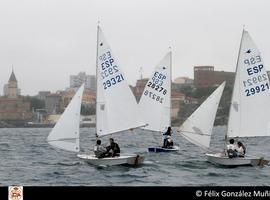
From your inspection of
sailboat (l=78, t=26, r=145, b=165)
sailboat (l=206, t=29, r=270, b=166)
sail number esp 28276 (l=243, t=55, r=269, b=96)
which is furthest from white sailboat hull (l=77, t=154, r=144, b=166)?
sail number esp 28276 (l=243, t=55, r=269, b=96)

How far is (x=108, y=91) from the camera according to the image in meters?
27.3

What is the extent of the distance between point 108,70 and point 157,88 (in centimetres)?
1040

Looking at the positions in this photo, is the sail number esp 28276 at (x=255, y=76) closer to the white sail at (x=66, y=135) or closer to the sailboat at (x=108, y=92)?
the sailboat at (x=108, y=92)

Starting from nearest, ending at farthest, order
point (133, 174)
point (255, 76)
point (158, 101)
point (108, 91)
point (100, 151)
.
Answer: point (133, 174) → point (100, 151) → point (255, 76) → point (108, 91) → point (158, 101)

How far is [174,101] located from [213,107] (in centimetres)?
12310

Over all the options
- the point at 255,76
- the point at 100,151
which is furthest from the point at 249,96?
the point at 100,151

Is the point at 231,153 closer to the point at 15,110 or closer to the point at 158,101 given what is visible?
the point at 158,101

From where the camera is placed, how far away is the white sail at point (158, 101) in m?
37.0

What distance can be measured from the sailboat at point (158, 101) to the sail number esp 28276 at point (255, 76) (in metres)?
10.5

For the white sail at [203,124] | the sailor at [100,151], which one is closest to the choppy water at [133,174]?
the sailor at [100,151]

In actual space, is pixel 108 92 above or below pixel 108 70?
below

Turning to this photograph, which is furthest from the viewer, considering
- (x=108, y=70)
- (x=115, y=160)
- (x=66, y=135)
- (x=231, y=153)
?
(x=108, y=70)

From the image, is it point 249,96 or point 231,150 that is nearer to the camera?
point 231,150
